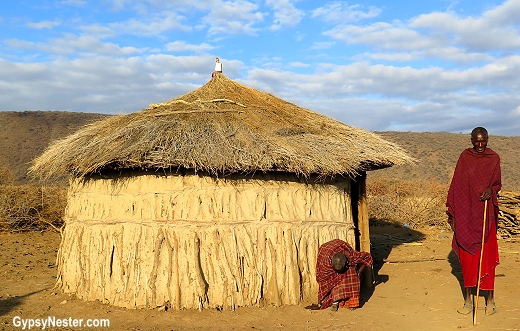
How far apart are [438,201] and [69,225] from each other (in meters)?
10.2

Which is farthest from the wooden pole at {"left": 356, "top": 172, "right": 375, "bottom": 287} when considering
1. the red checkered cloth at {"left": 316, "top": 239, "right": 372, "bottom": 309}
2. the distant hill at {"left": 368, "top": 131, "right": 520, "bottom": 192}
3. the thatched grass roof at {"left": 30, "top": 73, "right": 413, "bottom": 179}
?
the distant hill at {"left": 368, "top": 131, "right": 520, "bottom": 192}

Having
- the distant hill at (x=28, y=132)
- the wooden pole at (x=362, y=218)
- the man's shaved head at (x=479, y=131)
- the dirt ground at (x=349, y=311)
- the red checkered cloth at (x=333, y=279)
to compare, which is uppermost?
the distant hill at (x=28, y=132)

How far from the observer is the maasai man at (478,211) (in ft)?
16.6

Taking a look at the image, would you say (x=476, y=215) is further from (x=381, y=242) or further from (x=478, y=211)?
(x=381, y=242)

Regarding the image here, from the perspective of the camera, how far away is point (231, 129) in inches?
241

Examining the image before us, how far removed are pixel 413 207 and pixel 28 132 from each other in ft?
91.6

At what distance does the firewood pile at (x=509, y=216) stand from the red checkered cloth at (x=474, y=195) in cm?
614

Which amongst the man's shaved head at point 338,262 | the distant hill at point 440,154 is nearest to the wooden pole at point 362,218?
the man's shaved head at point 338,262

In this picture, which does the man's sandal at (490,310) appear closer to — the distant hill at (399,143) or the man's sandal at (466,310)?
the man's sandal at (466,310)

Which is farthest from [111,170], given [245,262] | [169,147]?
[245,262]

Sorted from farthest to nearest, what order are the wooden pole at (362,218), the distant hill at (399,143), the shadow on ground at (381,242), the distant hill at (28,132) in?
the distant hill at (399,143), the distant hill at (28,132), the wooden pole at (362,218), the shadow on ground at (381,242)

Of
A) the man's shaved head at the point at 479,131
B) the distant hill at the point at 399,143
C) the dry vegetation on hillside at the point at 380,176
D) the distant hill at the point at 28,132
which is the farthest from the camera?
the distant hill at the point at 399,143

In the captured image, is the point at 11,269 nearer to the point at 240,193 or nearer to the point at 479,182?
the point at 240,193

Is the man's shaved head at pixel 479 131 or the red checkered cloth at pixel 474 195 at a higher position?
the man's shaved head at pixel 479 131
